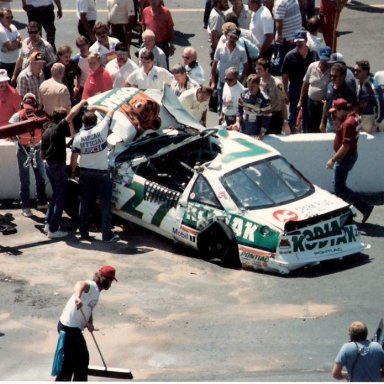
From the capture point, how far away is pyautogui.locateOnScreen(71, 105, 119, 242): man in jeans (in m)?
17.7

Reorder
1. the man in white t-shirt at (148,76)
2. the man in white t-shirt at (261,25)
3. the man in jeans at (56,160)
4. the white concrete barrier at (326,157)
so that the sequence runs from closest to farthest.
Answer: the man in jeans at (56,160), the white concrete barrier at (326,157), the man in white t-shirt at (148,76), the man in white t-shirt at (261,25)

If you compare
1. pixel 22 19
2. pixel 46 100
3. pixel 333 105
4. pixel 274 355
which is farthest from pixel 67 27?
pixel 274 355

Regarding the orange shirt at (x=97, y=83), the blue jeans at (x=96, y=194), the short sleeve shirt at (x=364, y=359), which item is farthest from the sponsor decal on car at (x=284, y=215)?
the short sleeve shirt at (x=364, y=359)

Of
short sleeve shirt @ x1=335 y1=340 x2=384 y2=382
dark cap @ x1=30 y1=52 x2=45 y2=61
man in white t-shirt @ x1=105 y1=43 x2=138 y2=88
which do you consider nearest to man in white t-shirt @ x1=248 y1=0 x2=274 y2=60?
man in white t-shirt @ x1=105 y1=43 x2=138 y2=88

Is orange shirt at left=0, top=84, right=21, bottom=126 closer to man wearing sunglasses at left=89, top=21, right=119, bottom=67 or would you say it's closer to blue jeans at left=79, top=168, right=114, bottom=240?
blue jeans at left=79, top=168, right=114, bottom=240

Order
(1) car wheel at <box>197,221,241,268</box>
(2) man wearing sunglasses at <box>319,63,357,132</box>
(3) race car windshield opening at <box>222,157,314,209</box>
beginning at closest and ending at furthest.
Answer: (1) car wheel at <box>197,221,241,268</box>, (3) race car windshield opening at <box>222,157,314,209</box>, (2) man wearing sunglasses at <box>319,63,357,132</box>

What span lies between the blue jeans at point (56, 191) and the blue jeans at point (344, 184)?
12.1ft

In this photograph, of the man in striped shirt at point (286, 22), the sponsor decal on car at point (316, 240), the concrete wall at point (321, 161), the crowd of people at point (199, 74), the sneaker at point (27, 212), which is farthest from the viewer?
the man in striped shirt at point (286, 22)

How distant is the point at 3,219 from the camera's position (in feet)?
61.6

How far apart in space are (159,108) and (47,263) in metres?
2.88

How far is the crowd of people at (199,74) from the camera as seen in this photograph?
19109 millimetres

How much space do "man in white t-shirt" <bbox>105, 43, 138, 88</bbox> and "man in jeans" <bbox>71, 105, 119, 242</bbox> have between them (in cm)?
252

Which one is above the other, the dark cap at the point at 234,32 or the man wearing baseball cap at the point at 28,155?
the dark cap at the point at 234,32

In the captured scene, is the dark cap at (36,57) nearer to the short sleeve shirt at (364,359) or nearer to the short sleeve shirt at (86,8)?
the short sleeve shirt at (86,8)
